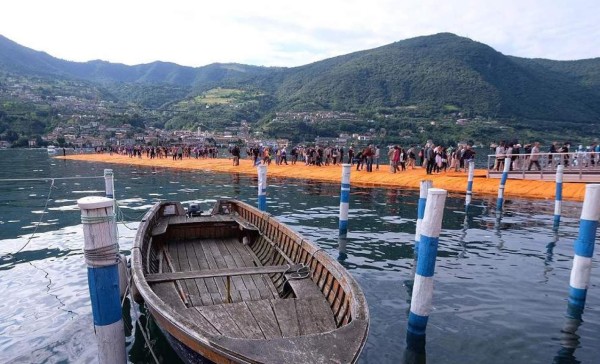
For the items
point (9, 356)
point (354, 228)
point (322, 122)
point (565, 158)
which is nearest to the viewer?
point (9, 356)

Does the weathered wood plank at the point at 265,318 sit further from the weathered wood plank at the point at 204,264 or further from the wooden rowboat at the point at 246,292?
the weathered wood plank at the point at 204,264

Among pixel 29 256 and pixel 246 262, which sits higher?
pixel 246 262

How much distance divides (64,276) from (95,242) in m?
6.93

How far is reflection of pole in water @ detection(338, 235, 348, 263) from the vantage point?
11102 mm

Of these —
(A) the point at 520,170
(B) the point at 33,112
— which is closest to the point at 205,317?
(A) the point at 520,170

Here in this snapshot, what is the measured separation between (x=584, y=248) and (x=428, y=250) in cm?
340

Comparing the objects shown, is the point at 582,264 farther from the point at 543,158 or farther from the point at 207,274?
the point at 543,158

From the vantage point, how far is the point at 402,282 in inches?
360

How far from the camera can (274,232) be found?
9.66 meters

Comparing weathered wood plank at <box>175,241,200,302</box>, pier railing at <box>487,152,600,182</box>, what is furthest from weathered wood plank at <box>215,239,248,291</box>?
pier railing at <box>487,152,600,182</box>

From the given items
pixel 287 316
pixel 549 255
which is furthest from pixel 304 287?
pixel 549 255

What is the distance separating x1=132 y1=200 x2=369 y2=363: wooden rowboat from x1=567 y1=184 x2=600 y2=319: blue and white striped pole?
179 inches

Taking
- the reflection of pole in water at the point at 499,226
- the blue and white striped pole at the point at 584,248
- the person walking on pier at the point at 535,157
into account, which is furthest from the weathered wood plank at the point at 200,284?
the person walking on pier at the point at 535,157

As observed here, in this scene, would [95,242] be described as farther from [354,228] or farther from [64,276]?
[354,228]
